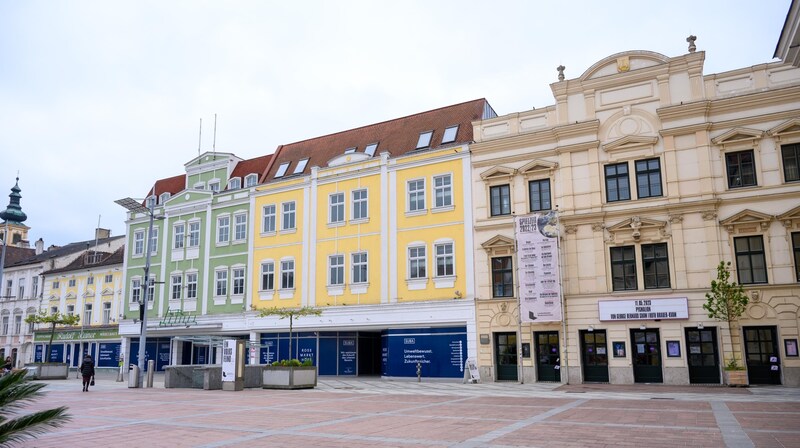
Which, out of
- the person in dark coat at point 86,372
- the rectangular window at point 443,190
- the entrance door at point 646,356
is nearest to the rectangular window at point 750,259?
the entrance door at point 646,356

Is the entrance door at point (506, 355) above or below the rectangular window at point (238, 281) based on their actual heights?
below

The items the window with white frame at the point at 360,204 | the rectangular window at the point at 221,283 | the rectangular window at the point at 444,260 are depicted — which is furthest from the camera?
the rectangular window at the point at 221,283

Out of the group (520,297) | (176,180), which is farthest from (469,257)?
(176,180)

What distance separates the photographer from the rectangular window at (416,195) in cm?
3309

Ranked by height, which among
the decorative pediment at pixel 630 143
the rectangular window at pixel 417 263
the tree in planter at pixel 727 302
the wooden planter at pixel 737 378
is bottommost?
the wooden planter at pixel 737 378

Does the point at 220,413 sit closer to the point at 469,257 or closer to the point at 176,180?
the point at 469,257

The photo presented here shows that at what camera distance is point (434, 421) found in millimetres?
14375

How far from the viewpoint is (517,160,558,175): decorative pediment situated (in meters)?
29.5

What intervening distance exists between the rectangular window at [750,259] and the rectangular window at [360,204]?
18299 mm

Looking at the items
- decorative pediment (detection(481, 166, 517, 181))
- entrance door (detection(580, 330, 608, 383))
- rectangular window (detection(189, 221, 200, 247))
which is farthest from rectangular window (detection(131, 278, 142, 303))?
entrance door (detection(580, 330, 608, 383))

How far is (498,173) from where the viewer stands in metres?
30.8

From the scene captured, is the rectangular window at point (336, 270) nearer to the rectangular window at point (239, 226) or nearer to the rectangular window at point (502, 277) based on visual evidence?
the rectangular window at point (239, 226)

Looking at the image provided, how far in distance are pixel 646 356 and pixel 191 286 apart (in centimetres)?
2890

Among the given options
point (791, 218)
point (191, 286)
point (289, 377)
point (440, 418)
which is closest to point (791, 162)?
point (791, 218)
